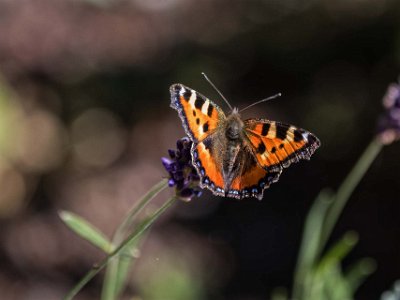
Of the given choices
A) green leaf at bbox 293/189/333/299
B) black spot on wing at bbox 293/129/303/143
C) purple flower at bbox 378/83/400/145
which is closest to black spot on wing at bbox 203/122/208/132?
black spot on wing at bbox 293/129/303/143

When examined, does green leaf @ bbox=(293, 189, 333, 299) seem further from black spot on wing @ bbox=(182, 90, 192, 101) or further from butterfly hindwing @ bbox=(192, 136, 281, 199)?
black spot on wing @ bbox=(182, 90, 192, 101)

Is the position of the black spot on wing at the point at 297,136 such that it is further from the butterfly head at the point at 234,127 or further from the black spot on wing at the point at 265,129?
the butterfly head at the point at 234,127

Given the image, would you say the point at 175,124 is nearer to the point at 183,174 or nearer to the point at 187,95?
the point at 187,95

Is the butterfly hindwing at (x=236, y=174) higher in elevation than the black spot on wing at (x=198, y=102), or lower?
lower

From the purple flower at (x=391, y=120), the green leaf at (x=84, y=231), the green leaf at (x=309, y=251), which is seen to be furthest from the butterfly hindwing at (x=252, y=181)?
the purple flower at (x=391, y=120)

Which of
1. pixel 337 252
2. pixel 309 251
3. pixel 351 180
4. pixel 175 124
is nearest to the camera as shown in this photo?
pixel 337 252

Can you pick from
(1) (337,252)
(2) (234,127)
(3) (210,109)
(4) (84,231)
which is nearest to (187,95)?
(3) (210,109)
